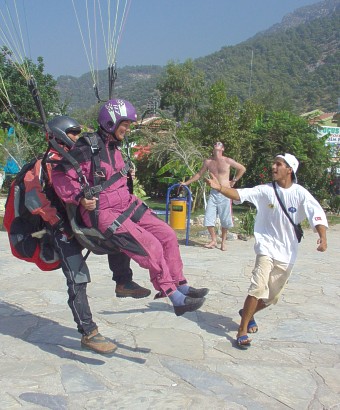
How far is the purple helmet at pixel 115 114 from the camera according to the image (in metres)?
4.30

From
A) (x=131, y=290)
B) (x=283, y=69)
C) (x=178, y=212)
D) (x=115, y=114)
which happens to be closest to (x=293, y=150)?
(x=178, y=212)

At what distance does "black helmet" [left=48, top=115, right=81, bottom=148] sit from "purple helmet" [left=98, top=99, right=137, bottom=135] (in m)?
0.34

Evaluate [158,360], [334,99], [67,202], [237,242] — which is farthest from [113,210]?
[334,99]

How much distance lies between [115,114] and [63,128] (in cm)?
58

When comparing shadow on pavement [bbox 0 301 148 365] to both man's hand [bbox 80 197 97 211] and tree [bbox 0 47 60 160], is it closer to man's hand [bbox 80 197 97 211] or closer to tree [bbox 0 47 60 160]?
man's hand [bbox 80 197 97 211]

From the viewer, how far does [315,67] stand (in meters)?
118

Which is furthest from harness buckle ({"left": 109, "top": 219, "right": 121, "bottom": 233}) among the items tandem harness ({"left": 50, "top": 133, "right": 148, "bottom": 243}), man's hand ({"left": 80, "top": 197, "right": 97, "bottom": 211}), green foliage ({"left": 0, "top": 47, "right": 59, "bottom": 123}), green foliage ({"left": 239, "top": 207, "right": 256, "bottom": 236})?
green foliage ({"left": 0, "top": 47, "right": 59, "bottom": 123})

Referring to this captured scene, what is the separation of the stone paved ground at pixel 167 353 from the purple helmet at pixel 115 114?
1.92 metres

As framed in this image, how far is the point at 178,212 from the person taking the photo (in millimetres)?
11109

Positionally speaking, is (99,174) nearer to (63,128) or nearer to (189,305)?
(63,128)

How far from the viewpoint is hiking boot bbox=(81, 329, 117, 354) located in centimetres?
445

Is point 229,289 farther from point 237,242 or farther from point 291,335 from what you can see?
point 237,242

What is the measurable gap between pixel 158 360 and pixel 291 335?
55.6 inches

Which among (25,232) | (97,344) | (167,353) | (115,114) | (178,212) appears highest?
(115,114)
